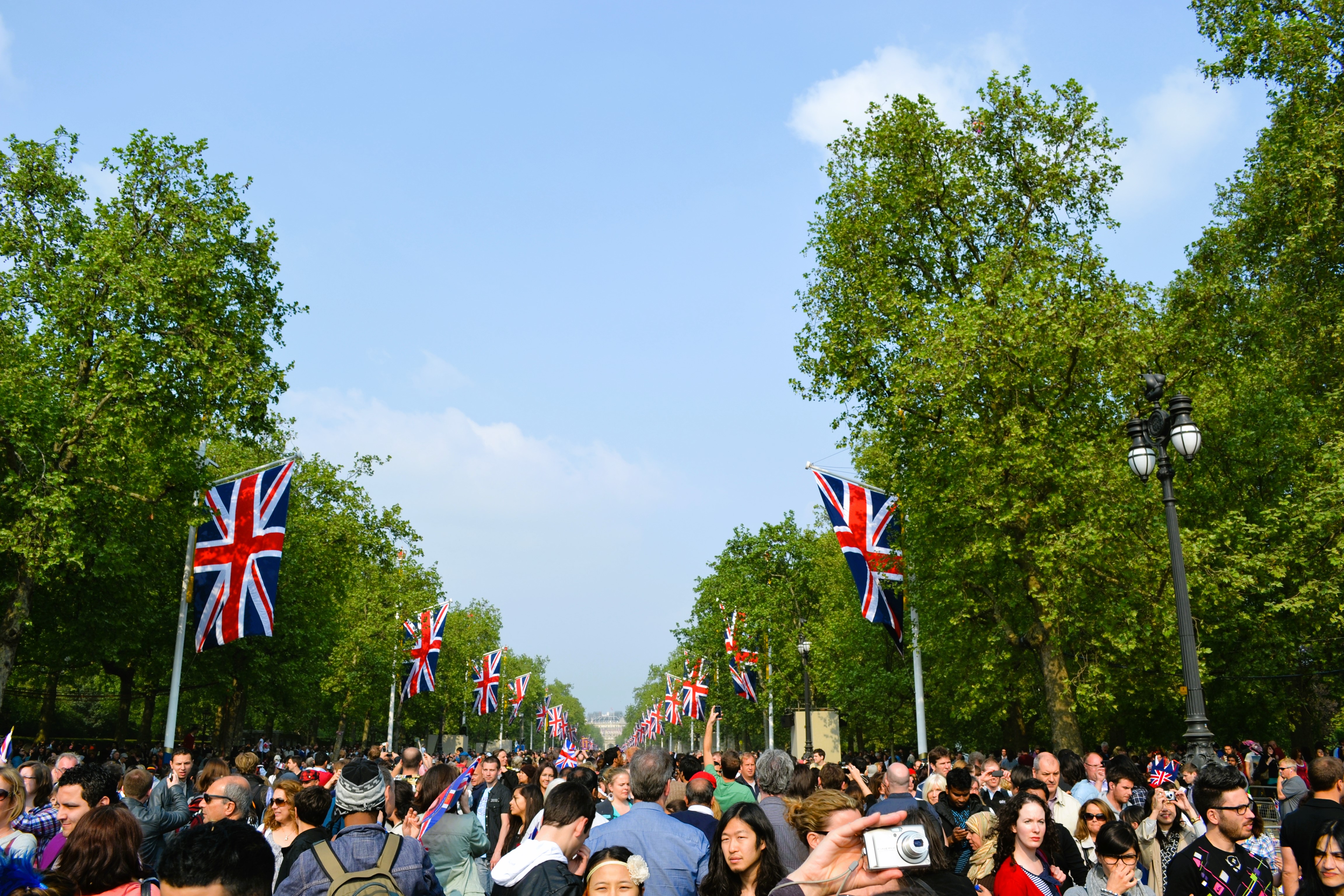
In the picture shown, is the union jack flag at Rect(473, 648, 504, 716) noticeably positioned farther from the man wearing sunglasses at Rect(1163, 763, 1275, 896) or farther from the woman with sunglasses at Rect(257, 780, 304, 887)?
the man wearing sunglasses at Rect(1163, 763, 1275, 896)

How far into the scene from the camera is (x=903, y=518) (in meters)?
25.6

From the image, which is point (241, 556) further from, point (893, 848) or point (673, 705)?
point (673, 705)

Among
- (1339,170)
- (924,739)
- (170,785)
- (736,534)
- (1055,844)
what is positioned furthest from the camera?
(736,534)

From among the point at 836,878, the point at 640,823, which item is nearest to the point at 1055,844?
the point at 640,823

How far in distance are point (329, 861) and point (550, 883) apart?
3.41 feet

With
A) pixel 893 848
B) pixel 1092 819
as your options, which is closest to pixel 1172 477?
A: pixel 1092 819

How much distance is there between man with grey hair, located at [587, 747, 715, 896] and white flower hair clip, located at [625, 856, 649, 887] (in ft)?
3.51

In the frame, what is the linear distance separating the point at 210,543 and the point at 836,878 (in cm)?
2254

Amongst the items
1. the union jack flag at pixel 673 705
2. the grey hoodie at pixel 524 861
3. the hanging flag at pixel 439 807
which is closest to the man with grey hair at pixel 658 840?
the grey hoodie at pixel 524 861

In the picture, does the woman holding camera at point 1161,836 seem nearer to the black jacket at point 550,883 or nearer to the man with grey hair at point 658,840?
the man with grey hair at point 658,840

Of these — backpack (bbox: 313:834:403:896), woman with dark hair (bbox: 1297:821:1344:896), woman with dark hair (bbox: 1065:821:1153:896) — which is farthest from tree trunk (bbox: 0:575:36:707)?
woman with dark hair (bbox: 1297:821:1344:896)

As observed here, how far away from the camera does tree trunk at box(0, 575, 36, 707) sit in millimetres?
21391

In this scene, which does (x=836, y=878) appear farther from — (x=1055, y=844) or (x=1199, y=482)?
(x=1199, y=482)

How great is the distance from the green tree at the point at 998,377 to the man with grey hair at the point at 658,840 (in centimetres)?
1591
